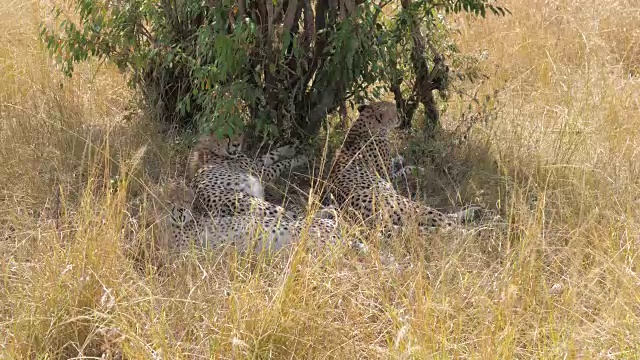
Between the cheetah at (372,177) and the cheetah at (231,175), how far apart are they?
357mm

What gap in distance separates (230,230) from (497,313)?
4.91 ft

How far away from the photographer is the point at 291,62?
205 inches

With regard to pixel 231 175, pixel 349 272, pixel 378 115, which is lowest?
pixel 231 175

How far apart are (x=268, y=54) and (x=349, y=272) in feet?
6.18

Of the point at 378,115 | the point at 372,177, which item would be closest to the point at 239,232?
the point at 372,177

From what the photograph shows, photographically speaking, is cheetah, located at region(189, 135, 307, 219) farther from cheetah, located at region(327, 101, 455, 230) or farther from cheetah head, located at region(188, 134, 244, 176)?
cheetah, located at region(327, 101, 455, 230)

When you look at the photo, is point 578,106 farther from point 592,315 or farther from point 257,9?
point 592,315

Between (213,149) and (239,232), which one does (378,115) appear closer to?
(213,149)

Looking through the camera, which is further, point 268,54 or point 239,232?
point 268,54

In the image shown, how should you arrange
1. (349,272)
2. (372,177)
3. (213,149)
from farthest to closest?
(213,149)
(372,177)
(349,272)

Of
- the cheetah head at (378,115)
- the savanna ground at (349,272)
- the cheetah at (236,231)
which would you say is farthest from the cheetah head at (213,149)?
the cheetah at (236,231)

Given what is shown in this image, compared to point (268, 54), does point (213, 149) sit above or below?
below

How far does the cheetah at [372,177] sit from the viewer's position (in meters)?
4.32

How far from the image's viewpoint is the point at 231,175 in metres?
4.88
